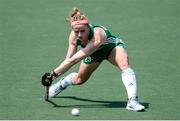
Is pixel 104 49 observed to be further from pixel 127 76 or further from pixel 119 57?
pixel 127 76

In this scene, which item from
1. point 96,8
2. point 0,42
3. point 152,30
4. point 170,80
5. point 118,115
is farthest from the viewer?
point 96,8

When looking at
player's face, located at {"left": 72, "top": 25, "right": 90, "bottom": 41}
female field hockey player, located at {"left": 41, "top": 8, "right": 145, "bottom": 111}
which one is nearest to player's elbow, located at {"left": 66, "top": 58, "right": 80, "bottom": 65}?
female field hockey player, located at {"left": 41, "top": 8, "right": 145, "bottom": 111}

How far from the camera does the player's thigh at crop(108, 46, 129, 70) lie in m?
10.1

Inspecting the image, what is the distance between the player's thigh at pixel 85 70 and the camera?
10406 mm

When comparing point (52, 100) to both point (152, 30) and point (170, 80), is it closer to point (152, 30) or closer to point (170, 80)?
point (170, 80)

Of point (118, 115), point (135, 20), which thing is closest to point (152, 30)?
point (135, 20)

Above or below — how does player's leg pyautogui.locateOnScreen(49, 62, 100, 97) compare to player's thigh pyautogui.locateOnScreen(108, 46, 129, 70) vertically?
below

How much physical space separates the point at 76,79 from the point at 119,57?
34.7 inches

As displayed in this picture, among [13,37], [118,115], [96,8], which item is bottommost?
[118,115]

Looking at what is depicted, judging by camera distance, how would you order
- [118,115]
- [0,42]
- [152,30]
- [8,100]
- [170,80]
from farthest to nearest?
[152,30]
[0,42]
[170,80]
[8,100]
[118,115]

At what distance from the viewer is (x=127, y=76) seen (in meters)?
9.93

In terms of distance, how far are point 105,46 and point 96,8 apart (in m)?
6.42

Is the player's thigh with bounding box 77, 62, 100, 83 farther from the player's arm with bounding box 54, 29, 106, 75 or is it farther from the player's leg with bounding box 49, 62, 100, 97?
A: the player's arm with bounding box 54, 29, 106, 75

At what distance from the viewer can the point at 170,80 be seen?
11.4 m
